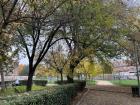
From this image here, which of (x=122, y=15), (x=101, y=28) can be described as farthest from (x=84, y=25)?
(x=122, y=15)

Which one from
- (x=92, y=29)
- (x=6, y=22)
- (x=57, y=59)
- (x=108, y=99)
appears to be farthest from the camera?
(x=57, y=59)

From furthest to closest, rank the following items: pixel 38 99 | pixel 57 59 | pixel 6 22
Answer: pixel 57 59 < pixel 6 22 < pixel 38 99

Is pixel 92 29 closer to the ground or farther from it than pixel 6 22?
farther from it

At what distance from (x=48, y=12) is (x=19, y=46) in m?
7.81

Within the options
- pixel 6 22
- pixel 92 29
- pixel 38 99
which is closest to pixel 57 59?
pixel 92 29

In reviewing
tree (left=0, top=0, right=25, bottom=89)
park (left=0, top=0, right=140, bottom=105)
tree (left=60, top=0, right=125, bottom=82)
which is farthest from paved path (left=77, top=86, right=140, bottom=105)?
tree (left=0, top=0, right=25, bottom=89)

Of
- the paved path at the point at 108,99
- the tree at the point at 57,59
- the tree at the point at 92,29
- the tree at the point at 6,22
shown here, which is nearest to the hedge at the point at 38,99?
the tree at the point at 6,22

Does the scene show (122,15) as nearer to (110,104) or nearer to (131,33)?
(131,33)

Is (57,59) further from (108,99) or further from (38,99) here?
(38,99)

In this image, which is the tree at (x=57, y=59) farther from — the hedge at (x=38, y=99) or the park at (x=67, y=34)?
the hedge at (x=38, y=99)

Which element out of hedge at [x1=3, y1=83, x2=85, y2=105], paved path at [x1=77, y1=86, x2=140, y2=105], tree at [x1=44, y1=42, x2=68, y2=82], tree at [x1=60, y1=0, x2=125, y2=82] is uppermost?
tree at [x1=60, y1=0, x2=125, y2=82]

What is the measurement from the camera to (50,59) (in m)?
26.9

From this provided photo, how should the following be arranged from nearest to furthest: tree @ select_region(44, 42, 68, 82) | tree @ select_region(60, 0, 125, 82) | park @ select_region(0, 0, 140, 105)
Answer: park @ select_region(0, 0, 140, 105) < tree @ select_region(60, 0, 125, 82) < tree @ select_region(44, 42, 68, 82)

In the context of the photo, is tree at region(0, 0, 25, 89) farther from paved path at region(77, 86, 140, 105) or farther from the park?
paved path at region(77, 86, 140, 105)
